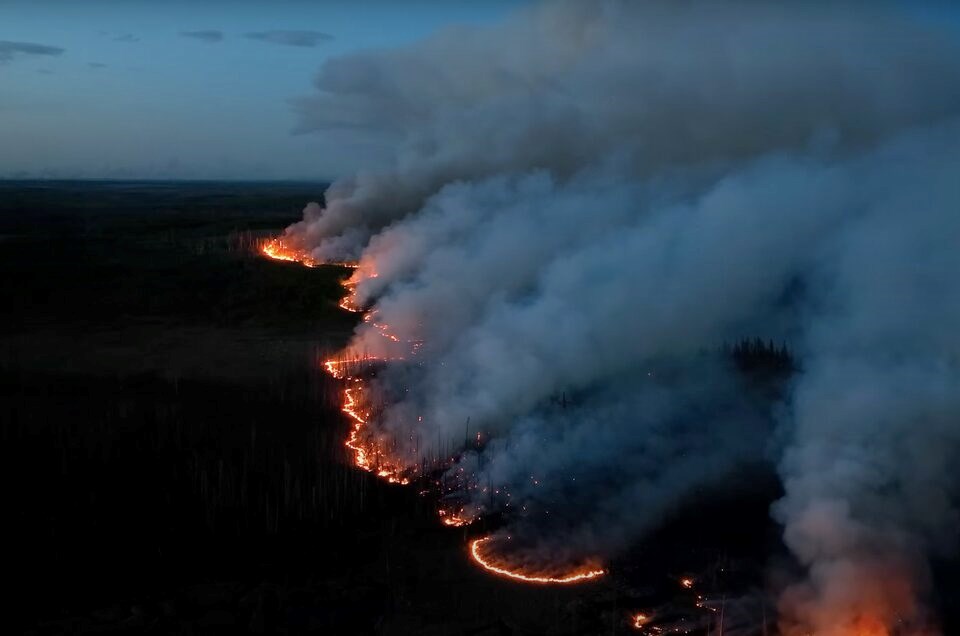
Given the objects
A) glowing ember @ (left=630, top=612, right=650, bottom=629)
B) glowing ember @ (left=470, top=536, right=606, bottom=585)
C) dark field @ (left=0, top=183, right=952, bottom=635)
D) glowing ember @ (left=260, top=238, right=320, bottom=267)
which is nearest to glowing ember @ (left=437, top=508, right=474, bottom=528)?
dark field @ (left=0, top=183, right=952, bottom=635)

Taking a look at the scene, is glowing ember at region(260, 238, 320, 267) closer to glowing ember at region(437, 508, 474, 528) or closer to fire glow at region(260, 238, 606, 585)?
fire glow at region(260, 238, 606, 585)

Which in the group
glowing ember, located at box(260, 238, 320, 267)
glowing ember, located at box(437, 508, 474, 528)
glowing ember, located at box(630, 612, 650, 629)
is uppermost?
glowing ember, located at box(260, 238, 320, 267)

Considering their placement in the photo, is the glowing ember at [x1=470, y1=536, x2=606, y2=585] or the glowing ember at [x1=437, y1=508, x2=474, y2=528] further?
the glowing ember at [x1=437, y1=508, x2=474, y2=528]

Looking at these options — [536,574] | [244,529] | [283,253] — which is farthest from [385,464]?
[283,253]

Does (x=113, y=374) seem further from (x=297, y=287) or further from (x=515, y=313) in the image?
(x=297, y=287)

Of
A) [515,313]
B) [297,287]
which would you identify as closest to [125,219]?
[297,287]

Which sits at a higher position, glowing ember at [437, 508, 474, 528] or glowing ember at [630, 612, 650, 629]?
glowing ember at [437, 508, 474, 528]
